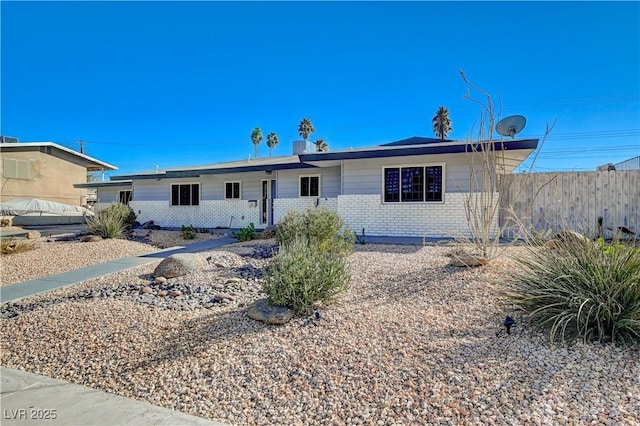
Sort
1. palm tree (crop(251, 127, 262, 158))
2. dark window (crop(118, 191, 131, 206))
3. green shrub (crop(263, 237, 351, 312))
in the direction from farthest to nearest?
palm tree (crop(251, 127, 262, 158)) → dark window (crop(118, 191, 131, 206)) → green shrub (crop(263, 237, 351, 312))

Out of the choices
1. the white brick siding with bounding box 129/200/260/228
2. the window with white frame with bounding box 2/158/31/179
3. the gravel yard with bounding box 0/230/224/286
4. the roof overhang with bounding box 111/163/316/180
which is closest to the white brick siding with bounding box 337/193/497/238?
the roof overhang with bounding box 111/163/316/180

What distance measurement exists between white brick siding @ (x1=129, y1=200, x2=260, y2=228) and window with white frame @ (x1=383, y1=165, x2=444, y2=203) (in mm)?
7349

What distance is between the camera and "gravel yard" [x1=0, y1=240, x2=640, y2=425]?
103 inches

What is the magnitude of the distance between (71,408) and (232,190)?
53.3 ft

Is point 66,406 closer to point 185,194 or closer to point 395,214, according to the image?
point 395,214

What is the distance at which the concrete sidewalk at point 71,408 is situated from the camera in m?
2.68

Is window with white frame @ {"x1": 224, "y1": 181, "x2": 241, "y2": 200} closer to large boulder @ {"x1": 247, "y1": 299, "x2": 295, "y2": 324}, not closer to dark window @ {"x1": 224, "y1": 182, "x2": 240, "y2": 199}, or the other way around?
dark window @ {"x1": 224, "y1": 182, "x2": 240, "y2": 199}

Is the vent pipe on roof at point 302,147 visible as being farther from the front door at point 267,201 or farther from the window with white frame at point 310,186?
the window with white frame at point 310,186

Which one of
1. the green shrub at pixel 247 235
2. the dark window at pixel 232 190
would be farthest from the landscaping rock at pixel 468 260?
the dark window at pixel 232 190

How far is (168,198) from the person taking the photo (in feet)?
66.8

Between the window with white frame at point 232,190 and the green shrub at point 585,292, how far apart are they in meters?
15.9

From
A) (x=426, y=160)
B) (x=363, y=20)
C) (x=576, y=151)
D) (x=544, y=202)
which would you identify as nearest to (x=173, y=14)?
(x=363, y=20)

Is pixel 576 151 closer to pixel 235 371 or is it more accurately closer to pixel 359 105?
pixel 359 105

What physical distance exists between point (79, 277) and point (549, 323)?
8353 mm
